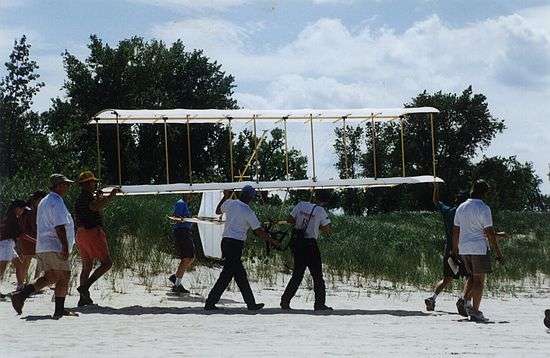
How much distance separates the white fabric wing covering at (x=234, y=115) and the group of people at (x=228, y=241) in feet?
9.89

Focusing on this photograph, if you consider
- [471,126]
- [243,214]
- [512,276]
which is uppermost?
[471,126]

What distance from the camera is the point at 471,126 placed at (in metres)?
65.2

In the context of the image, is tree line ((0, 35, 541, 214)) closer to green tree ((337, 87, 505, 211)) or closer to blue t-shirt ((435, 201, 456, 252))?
green tree ((337, 87, 505, 211))

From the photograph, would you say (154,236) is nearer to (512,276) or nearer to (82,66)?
(512,276)

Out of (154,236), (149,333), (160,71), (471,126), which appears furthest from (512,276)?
(471,126)

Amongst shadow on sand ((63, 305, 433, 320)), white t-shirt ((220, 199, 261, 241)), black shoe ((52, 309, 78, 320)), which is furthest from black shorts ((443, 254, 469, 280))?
black shoe ((52, 309, 78, 320))

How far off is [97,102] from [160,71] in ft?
15.3

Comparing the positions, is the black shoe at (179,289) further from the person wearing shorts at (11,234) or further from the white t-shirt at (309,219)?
the white t-shirt at (309,219)

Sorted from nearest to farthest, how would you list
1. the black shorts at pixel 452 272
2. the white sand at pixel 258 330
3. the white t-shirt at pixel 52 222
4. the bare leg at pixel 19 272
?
1. the white sand at pixel 258 330
2. the white t-shirt at pixel 52 222
3. the black shorts at pixel 452 272
4. the bare leg at pixel 19 272

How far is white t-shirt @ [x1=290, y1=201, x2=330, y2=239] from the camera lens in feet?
41.0

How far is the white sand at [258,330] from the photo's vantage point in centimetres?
823

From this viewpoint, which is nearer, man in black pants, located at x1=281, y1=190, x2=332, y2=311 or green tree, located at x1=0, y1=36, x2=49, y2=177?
man in black pants, located at x1=281, y1=190, x2=332, y2=311

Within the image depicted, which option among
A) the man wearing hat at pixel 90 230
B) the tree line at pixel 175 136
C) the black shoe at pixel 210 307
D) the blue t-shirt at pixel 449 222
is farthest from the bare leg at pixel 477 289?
the tree line at pixel 175 136

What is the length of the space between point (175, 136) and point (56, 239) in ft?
118
